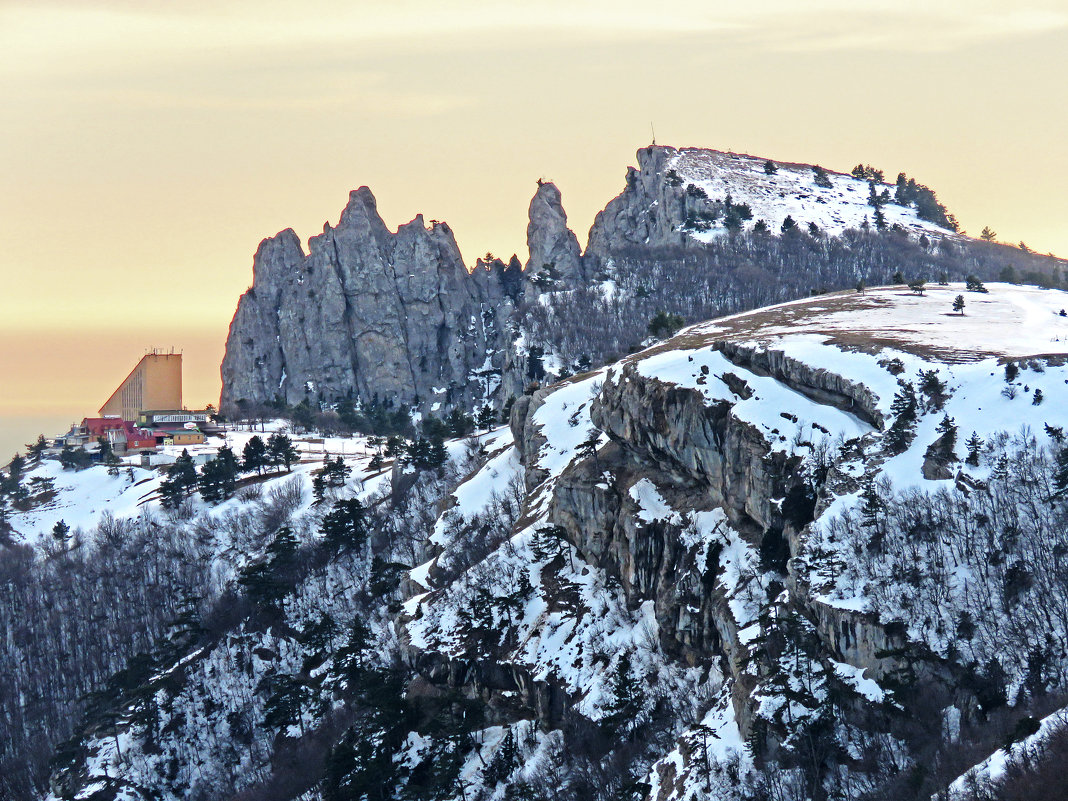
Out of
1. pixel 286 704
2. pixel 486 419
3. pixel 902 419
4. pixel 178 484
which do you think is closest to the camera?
pixel 902 419

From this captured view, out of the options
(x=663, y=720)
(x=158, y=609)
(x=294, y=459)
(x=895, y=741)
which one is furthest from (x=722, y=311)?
(x=895, y=741)

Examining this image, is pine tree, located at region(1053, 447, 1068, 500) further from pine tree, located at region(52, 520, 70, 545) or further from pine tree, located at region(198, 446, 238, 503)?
pine tree, located at region(52, 520, 70, 545)

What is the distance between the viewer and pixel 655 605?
95.6 meters

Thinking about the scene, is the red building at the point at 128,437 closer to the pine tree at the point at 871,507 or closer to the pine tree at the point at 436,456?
the pine tree at the point at 436,456

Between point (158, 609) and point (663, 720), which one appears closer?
point (663, 720)

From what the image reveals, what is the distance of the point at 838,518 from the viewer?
84688 mm

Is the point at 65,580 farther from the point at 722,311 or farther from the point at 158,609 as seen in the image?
A: the point at 722,311

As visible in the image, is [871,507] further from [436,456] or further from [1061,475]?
[436,456]

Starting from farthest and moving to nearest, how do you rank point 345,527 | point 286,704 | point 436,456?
point 436,456 → point 345,527 → point 286,704

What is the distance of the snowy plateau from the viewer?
76312 mm

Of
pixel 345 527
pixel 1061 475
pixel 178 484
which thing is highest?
pixel 1061 475

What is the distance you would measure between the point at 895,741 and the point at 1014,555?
44.4 ft

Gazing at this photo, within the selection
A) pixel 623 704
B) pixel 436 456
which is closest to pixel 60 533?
pixel 436 456

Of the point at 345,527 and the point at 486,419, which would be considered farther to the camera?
the point at 486,419
